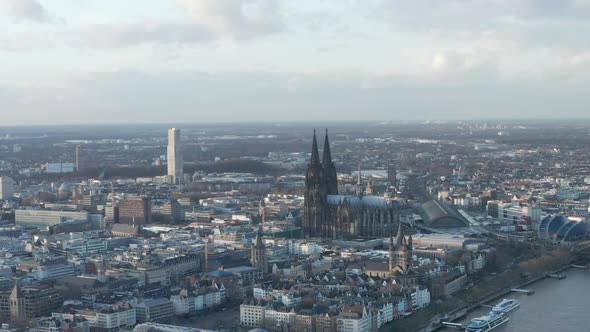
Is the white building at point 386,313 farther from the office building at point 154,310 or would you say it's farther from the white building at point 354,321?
the office building at point 154,310

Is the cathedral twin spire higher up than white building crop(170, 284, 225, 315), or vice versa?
the cathedral twin spire

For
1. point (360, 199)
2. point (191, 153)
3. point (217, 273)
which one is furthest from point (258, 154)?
point (217, 273)

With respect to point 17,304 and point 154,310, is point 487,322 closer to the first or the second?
point 154,310

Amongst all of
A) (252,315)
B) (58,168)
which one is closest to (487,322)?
(252,315)

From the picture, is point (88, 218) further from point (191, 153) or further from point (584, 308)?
point (191, 153)

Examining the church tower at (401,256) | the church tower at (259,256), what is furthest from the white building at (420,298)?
the church tower at (259,256)

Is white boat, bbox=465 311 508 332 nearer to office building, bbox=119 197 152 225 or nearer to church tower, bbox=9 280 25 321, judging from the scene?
church tower, bbox=9 280 25 321

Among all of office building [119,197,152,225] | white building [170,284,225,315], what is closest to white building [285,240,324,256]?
white building [170,284,225,315]
